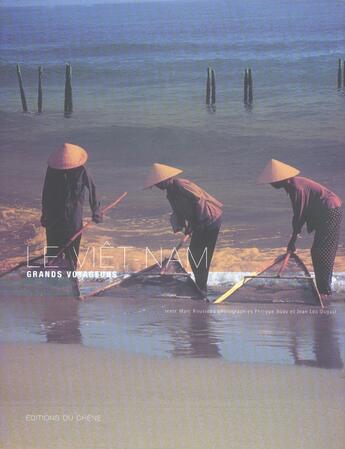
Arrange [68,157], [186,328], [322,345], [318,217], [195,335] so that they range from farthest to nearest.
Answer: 1. [68,157]
2. [318,217]
3. [186,328]
4. [195,335]
5. [322,345]

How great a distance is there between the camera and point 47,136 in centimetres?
730

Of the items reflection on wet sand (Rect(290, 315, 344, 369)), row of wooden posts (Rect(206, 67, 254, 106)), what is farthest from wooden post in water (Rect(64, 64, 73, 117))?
reflection on wet sand (Rect(290, 315, 344, 369))

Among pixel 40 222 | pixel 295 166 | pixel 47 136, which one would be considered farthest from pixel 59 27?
pixel 295 166

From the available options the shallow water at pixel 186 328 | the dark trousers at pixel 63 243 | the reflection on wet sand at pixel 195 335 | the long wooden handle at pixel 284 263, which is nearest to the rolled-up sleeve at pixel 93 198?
the dark trousers at pixel 63 243

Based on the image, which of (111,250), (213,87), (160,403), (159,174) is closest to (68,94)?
(159,174)

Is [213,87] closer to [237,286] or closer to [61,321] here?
[237,286]

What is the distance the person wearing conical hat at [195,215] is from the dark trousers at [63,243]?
0.58m

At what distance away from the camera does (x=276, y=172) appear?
700 cm

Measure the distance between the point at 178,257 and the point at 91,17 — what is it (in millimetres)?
1611

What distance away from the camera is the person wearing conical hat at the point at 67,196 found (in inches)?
281

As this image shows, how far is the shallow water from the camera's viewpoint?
19.7 ft

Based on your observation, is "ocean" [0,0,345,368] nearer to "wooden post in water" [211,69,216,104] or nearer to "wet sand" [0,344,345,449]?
"wooden post in water" [211,69,216,104]

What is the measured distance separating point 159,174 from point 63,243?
73 centimetres

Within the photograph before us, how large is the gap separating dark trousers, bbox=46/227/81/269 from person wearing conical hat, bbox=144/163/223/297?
576 mm
